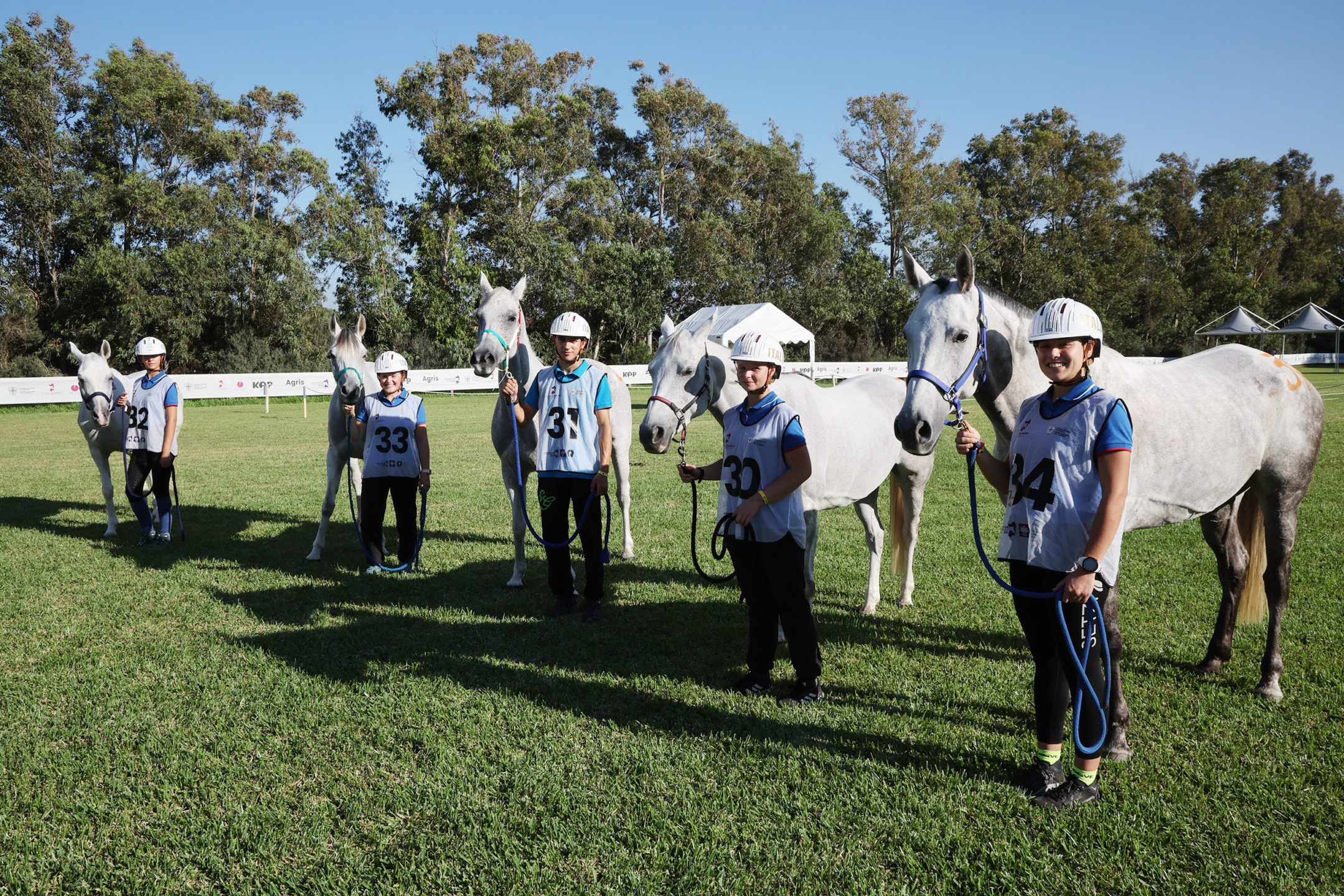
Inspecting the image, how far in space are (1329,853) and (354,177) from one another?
46.5m

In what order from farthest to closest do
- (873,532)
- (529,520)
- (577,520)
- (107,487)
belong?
(107,487) < (873,532) < (529,520) < (577,520)

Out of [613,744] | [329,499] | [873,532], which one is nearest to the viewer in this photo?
[613,744]

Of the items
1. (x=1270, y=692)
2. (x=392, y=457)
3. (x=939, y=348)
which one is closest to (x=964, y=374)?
(x=939, y=348)

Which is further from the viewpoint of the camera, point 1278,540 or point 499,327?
point 499,327

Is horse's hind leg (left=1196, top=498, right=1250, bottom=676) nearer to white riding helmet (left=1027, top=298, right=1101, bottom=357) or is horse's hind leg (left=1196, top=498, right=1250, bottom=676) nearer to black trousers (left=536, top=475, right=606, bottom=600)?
white riding helmet (left=1027, top=298, right=1101, bottom=357)

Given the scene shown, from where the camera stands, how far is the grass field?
2848 millimetres

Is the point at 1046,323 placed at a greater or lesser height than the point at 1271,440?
greater

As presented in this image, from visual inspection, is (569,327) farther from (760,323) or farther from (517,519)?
(760,323)

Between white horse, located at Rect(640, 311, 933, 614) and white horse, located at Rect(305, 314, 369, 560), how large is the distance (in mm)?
3712

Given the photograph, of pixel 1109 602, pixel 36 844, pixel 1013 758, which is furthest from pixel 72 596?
pixel 1109 602

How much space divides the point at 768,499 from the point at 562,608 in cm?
259

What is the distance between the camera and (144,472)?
323 inches

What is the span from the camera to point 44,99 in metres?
33.9

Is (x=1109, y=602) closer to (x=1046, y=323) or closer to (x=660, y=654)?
(x=1046, y=323)
